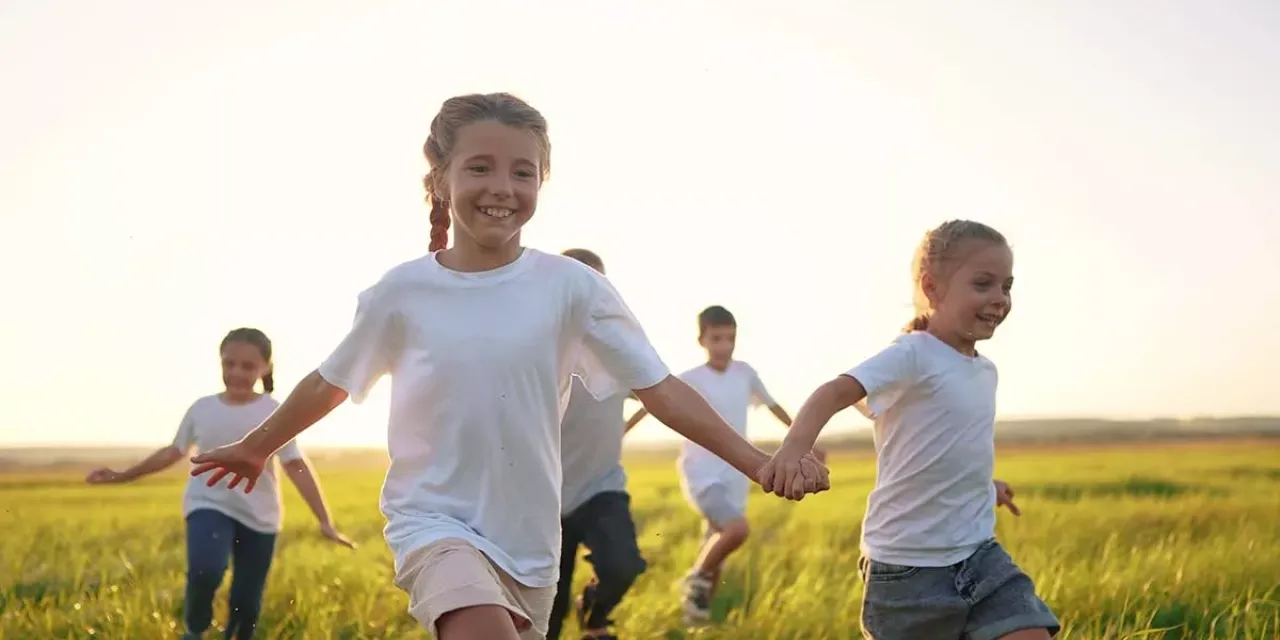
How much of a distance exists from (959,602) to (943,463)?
1.64 feet

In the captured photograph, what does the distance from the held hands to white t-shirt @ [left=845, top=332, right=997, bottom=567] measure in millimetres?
1177

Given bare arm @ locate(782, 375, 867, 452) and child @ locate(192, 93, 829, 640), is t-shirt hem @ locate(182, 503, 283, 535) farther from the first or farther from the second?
bare arm @ locate(782, 375, 867, 452)

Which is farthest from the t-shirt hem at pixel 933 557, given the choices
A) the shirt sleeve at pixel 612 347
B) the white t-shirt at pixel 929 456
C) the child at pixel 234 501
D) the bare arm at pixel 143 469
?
the bare arm at pixel 143 469

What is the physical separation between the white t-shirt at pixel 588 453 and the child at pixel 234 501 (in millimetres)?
1241

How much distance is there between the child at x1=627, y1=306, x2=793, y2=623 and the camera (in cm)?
862

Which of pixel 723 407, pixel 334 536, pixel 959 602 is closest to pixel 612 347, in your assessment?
pixel 959 602

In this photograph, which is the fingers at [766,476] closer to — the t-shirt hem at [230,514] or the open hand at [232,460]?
the open hand at [232,460]

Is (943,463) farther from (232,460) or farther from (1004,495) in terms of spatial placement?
(232,460)

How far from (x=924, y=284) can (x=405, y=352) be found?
2197 millimetres

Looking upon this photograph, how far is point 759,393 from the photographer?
9.50 metres

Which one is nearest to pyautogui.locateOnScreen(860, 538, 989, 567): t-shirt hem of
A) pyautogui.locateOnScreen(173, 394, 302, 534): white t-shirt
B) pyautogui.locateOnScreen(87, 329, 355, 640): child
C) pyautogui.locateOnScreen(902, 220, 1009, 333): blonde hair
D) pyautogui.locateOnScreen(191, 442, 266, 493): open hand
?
pyautogui.locateOnScreen(902, 220, 1009, 333): blonde hair

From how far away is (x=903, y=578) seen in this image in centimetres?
484

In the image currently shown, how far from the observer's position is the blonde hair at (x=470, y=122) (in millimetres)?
4039

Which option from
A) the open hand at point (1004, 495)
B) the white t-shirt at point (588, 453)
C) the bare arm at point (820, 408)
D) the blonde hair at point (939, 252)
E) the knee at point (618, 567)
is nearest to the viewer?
the bare arm at point (820, 408)
